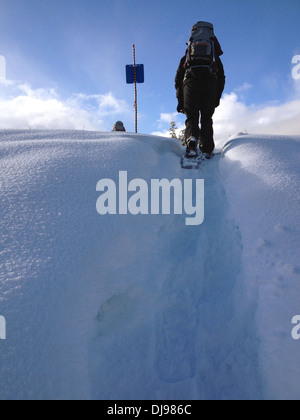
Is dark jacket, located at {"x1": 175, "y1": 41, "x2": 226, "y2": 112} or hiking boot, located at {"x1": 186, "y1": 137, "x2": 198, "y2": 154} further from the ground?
dark jacket, located at {"x1": 175, "y1": 41, "x2": 226, "y2": 112}

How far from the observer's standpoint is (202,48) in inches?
124

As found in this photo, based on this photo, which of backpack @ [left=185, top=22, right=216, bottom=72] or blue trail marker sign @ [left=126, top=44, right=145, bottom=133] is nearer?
A: backpack @ [left=185, top=22, right=216, bottom=72]

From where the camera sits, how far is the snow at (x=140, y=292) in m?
1.08

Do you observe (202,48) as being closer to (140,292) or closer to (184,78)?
(184,78)

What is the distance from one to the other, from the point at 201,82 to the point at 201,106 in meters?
0.33

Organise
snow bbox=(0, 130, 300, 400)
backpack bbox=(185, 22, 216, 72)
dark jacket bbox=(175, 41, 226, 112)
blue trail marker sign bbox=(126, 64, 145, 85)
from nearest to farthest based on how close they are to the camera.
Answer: snow bbox=(0, 130, 300, 400)
backpack bbox=(185, 22, 216, 72)
dark jacket bbox=(175, 41, 226, 112)
blue trail marker sign bbox=(126, 64, 145, 85)

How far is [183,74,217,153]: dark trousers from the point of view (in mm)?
3266

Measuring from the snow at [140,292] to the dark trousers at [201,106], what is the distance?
1.50 m

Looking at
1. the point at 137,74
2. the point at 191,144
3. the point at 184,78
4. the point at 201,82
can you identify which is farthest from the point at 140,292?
the point at 137,74

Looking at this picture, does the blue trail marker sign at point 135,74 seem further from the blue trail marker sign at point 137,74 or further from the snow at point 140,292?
the snow at point 140,292

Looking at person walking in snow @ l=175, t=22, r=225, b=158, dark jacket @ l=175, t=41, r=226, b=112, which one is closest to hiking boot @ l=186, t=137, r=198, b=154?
person walking in snow @ l=175, t=22, r=225, b=158

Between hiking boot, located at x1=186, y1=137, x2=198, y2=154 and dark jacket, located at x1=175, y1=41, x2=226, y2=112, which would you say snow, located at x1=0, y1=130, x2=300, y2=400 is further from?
dark jacket, located at x1=175, y1=41, x2=226, y2=112

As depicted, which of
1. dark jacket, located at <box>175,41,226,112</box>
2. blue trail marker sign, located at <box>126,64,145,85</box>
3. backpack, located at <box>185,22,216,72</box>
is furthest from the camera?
blue trail marker sign, located at <box>126,64,145,85</box>

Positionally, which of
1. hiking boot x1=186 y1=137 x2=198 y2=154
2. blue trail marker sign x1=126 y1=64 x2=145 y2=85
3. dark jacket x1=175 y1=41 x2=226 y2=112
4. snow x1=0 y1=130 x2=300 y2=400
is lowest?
snow x1=0 y1=130 x2=300 y2=400
